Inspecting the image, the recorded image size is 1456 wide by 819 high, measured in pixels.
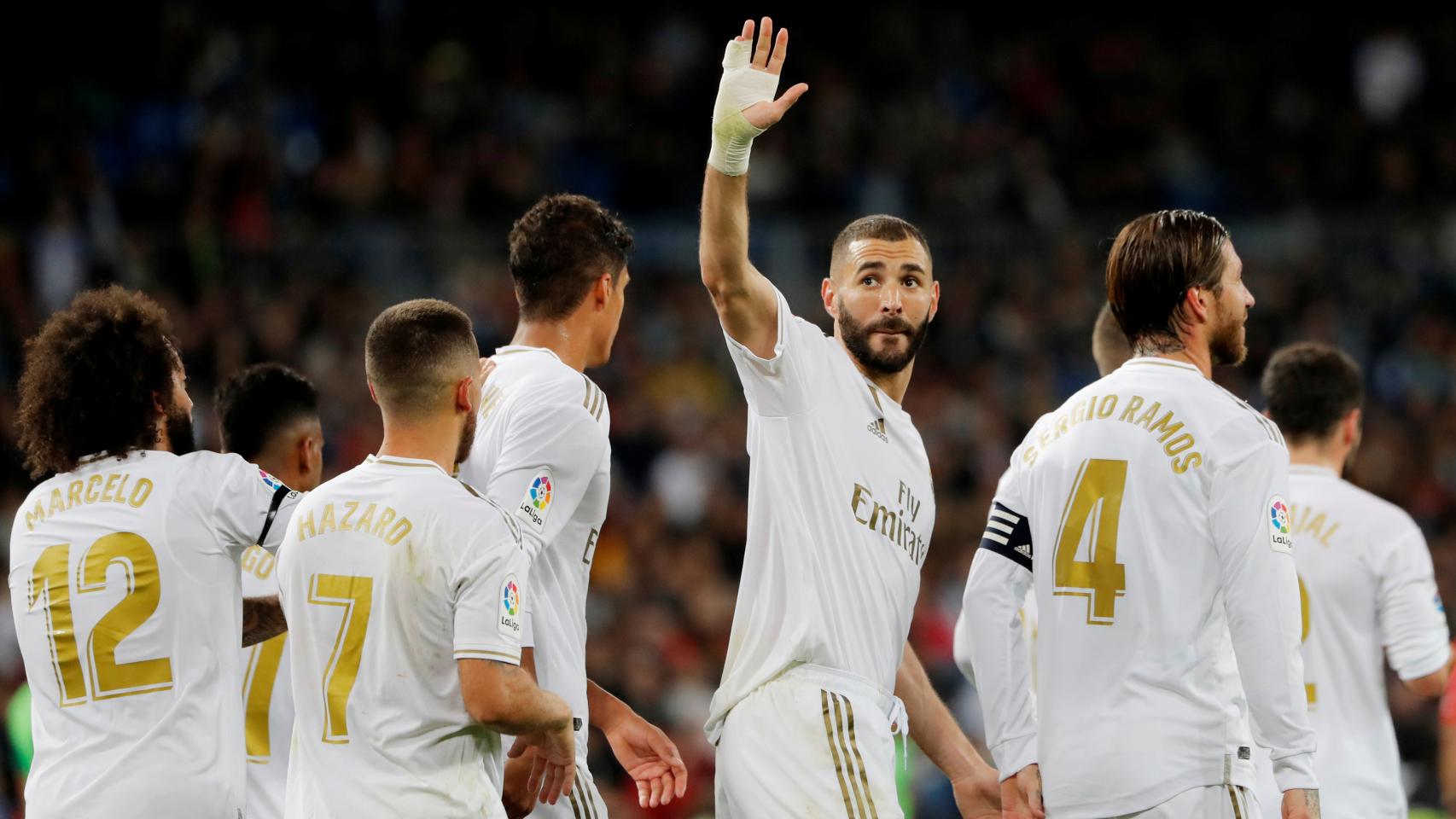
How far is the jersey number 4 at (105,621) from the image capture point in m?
4.82

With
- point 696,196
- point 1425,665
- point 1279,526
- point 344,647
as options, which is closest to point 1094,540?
point 1279,526

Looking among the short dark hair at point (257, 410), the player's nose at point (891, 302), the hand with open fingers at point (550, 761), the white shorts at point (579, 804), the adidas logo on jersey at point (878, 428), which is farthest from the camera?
the short dark hair at point (257, 410)

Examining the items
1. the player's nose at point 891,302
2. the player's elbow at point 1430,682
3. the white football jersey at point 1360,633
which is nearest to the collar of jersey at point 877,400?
the player's nose at point 891,302

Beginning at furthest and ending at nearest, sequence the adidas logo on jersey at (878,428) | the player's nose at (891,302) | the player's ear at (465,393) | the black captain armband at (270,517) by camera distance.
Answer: the player's nose at (891,302), the adidas logo on jersey at (878,428), the black captain armband at (270,517), the player's ear at (465,393)

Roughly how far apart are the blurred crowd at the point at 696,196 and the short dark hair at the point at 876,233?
682cm

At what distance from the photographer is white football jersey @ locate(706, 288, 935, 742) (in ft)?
16.5

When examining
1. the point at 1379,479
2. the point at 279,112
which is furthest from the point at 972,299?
the point at 279,112

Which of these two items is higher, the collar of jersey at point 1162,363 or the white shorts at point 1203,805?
the collar of jersey at point 1162,363

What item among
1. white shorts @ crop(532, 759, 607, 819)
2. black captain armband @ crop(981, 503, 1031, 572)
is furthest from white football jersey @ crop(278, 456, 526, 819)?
black captain armband @ crop(981, 503, 1031, 572)

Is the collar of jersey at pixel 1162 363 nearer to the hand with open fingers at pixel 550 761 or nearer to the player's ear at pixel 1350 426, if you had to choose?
the hand with open fingers at pixel 550 761

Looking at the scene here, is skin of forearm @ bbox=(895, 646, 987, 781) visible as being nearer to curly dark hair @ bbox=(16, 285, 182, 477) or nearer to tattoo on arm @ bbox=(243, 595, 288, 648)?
tattoo on arm @ bbox=(243, 595, 288, 648)

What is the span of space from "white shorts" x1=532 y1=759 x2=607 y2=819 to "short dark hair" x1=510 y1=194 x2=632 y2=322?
61.2 inches

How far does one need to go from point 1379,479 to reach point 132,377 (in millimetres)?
13207

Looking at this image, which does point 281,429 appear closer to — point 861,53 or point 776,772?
point 776,772
